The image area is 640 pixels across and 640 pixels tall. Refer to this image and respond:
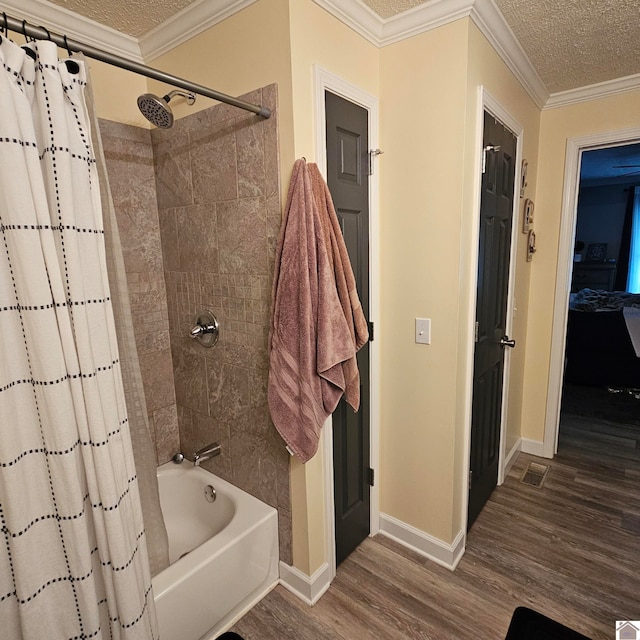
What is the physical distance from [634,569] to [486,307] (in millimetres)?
1353

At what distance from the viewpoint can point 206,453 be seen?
188cm

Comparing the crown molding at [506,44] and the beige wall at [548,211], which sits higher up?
the crown molding at [506,44]

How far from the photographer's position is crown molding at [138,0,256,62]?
58.4 inches

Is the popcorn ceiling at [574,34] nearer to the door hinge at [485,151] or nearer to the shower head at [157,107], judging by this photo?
the door hinge at [485,151]

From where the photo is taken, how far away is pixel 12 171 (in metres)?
0.78

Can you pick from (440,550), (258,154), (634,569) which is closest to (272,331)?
(258,154)

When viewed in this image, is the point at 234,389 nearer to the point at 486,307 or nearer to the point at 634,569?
the point at 486,307

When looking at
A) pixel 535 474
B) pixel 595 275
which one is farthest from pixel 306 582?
pixel 595 275

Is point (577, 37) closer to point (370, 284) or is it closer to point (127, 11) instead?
point (370, 284)

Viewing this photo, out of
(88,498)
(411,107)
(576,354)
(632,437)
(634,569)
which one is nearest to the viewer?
(88,498)

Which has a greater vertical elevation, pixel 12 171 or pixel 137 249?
pixel 12 171

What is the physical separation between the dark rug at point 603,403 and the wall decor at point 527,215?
1904 millimetres

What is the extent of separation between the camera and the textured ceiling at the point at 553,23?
1532mm

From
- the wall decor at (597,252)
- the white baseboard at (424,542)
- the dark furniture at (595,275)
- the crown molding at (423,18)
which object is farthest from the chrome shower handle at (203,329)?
the wall decor at (597,252)
